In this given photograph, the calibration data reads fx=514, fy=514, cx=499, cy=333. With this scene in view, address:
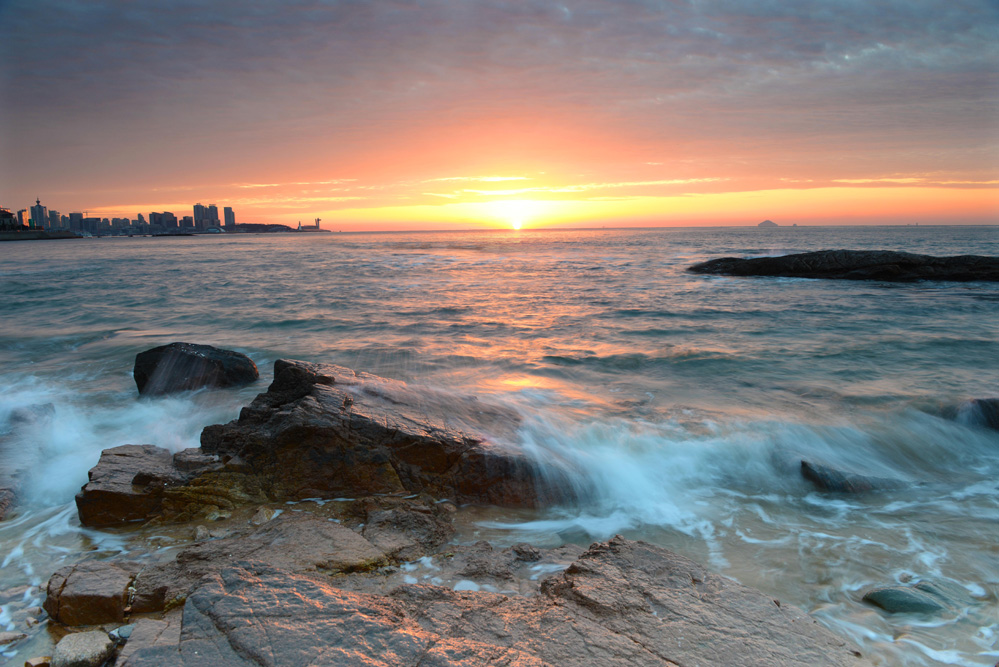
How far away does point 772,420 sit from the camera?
700cm

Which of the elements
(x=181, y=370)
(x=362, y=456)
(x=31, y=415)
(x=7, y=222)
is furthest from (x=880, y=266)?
(x=7, y=222)

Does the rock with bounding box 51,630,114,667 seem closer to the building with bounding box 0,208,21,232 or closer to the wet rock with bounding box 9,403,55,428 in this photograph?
the wet rock with bounding box 9,403,55,428

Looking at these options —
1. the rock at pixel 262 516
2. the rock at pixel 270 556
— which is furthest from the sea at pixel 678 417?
the rock at pixel 262 516

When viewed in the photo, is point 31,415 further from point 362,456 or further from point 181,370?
point 362,456

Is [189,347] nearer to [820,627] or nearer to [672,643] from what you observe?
[672,643]

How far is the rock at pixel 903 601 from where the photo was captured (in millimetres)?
3412

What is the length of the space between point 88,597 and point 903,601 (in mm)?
5139

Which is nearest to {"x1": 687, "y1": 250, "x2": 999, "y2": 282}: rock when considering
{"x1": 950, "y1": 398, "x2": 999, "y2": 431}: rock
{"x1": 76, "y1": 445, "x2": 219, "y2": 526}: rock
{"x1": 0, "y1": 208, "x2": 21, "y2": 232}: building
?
{"x1": 950, "y1": 398, "x2": 999, "y2": 431}: rock

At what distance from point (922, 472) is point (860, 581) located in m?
3.00

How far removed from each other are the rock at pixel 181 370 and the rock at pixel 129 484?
10.1 ft

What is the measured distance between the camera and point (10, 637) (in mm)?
2914

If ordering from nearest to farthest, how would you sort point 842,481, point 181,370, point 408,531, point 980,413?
1. point 408,531
2. point 842,481
3. point 980,413
4. point 181,370

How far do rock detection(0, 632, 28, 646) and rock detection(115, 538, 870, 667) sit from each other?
1.15 meters

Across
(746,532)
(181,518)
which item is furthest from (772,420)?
(181,518)
